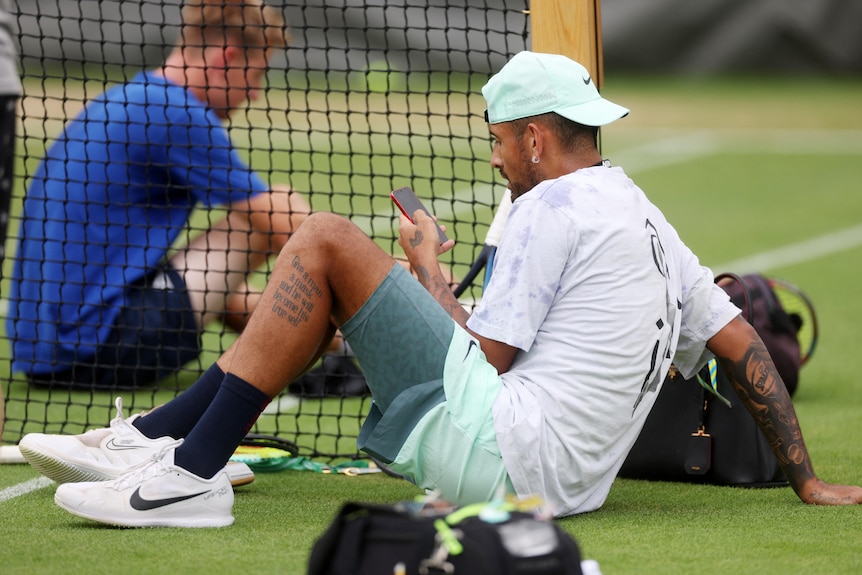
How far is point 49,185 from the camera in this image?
5547 mm

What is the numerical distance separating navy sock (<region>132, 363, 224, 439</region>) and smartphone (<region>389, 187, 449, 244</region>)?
26.5 inches

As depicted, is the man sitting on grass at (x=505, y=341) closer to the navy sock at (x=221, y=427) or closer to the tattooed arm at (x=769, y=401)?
the navy sock at (x=221, y=427)

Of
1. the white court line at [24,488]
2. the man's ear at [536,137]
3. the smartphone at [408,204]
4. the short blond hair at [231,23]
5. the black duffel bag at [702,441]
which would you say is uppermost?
the short blond hair at [231,23]

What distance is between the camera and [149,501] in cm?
335

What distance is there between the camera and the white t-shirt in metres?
3.23

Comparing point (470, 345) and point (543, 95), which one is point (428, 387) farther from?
point (543, 95)

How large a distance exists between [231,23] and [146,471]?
2.53 m

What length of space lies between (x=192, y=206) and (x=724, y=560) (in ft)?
10.1

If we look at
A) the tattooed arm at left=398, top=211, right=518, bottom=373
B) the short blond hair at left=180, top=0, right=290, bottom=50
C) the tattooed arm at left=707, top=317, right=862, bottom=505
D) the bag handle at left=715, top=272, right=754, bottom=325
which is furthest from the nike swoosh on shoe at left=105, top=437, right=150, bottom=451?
the short blond hair at left=180, top=0, right=290, bottom=50

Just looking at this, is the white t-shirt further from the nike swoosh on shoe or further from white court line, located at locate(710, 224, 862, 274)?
white court line, located at locate(710, 224, 862, 274)

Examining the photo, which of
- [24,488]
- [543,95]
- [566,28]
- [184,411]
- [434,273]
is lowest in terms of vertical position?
[24,488]

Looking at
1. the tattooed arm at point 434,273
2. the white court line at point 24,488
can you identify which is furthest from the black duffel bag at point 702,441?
the white court line at point 24,488

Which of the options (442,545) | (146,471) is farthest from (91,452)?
(442,545)

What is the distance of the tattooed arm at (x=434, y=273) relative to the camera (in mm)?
3303
